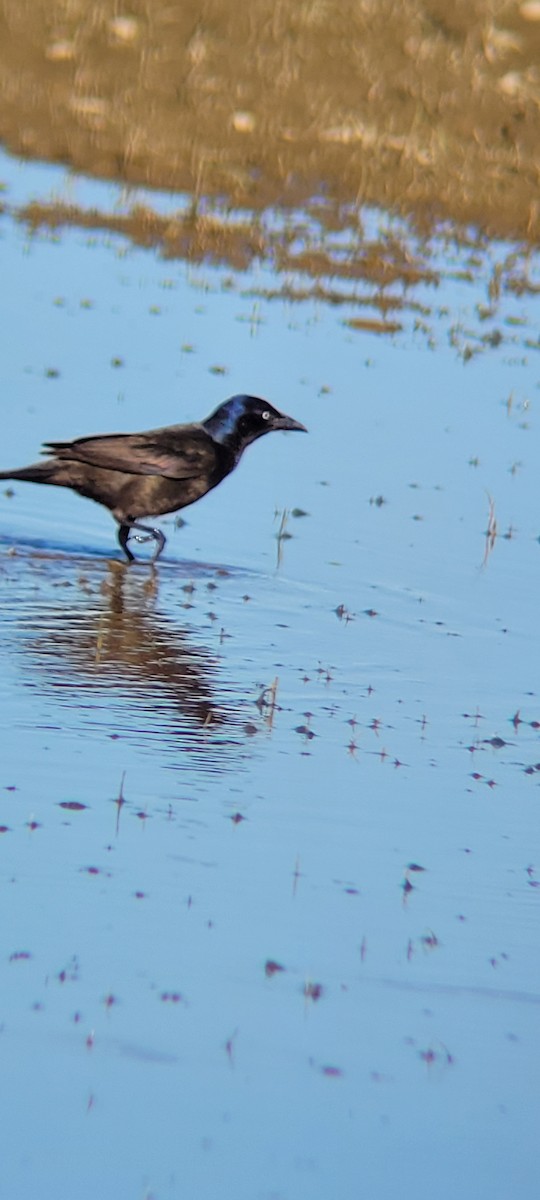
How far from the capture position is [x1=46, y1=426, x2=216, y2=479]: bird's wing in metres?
10.4

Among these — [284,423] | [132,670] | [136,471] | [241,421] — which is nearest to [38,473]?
[136,471]

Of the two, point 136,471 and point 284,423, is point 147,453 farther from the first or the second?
point 284,423

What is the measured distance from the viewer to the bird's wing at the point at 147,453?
1041 centimetres

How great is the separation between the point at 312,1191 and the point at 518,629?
18.4 feet

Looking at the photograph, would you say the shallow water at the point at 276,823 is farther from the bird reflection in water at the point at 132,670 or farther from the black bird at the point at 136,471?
the black bird at the point at 136,471

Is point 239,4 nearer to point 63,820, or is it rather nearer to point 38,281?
point 38,281

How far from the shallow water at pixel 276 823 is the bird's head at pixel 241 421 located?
0.54 metres

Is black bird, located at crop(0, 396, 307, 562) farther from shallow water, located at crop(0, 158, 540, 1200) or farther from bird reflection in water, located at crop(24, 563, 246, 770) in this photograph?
bird reflection in water, located at crop(24, 563, 246, 770)

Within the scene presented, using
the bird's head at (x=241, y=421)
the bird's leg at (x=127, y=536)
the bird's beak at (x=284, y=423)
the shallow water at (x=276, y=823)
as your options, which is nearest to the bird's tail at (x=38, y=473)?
the shallow water at (x=276, y=823)

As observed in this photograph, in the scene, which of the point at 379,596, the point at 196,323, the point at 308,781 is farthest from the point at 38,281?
the point at 308,781

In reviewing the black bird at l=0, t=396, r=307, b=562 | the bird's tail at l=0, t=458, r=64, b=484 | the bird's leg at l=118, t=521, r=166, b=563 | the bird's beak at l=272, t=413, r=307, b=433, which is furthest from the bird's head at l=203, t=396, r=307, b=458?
the bird's tail at l=0, t=458, r=64, b=484

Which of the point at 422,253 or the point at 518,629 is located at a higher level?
the point at 422,253

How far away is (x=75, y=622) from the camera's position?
9102mm

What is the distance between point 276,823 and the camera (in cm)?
661
